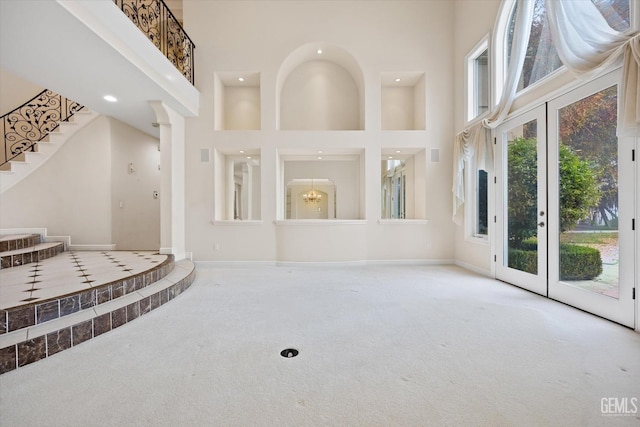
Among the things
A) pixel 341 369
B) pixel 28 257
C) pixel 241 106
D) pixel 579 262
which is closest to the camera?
pixel 341 369

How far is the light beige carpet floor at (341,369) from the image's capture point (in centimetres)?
150

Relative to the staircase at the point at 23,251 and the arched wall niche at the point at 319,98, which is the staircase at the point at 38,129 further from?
the arched wall niche at the point at 319,98

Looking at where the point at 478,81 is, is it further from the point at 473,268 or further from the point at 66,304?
the point at 66,304

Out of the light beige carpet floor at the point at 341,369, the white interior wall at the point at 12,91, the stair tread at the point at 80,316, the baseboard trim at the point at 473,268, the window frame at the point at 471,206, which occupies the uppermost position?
the white interior wall at the point at 12,91

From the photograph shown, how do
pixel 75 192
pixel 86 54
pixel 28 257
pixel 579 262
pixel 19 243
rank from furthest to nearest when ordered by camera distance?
pixel 75 192 < pixel 19 243 < pixel 28 257 < pixel 86 54 < pixel 579 262

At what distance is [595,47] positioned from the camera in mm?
2672

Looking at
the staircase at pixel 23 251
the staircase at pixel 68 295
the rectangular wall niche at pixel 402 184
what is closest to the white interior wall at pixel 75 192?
the staircase at pixel 23 251

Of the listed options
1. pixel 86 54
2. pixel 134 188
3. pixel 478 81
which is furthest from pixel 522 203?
pixel 134 188

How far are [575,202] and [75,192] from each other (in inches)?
331

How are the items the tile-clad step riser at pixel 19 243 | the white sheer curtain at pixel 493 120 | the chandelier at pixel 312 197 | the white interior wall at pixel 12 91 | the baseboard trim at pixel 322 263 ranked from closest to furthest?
the white sheer curtain at pixel 493 120 < the tile-clad step riser at pixel 19 243 < the baseboard trim at pixel 322 263 < the white interior wall at pixel 12 91 < the chandelier at pixel 312 197

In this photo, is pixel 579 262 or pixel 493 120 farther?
pixel 493 120

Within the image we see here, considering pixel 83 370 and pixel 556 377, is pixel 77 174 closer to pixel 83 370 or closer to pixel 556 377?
pixel 83 370

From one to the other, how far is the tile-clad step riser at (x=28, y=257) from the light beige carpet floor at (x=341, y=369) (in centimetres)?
281

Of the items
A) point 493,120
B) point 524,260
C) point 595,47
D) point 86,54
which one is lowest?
point 524,260
